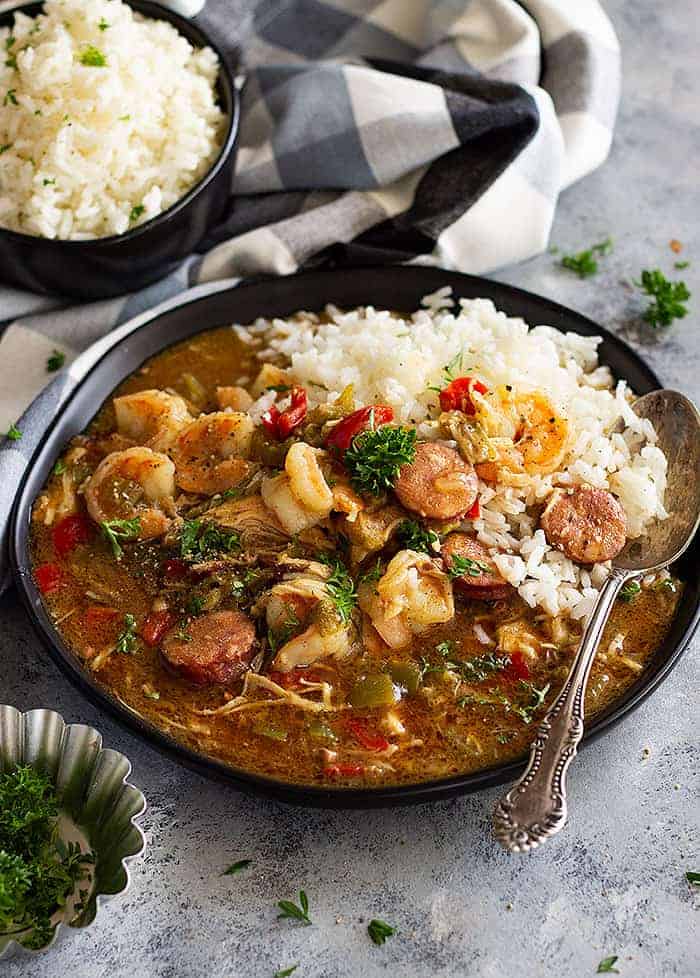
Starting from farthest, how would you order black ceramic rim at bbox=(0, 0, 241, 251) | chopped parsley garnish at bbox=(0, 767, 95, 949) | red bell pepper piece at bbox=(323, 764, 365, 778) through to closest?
black ceramic rim at bbox=(0, 0, 241, 251)
red bell pepper piece at bbox=(323, 764, 365, 778)
chopped parsley garnish at bbox=(0, 767, 95, 949)

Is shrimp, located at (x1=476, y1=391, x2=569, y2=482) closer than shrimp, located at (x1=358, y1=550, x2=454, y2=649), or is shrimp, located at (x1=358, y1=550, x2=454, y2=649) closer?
shrimp, located at (x1=358, y1=550, x2=454, y2=649)

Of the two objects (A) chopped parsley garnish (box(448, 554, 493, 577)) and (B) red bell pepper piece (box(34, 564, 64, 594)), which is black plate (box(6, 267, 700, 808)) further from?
(A) chopped parsley garnish (box(448, 554, 493, 577))

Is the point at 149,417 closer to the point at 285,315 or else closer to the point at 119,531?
the point at 119,531

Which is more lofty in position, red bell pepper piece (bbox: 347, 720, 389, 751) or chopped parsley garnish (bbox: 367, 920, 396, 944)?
red bell pepper piece (bbox: 347, 720, 389, 751)

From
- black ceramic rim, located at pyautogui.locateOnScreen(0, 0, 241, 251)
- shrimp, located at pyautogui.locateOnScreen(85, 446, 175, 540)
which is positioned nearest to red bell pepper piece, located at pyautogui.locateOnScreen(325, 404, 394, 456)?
shrimp, located at pyautogui.locateOnScreen(85, 446, 175, 540)

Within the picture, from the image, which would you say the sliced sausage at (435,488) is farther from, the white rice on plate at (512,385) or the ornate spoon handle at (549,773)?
the ornate spoon handle at (549,773)

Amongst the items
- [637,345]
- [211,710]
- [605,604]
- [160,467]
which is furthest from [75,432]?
[637,345]
